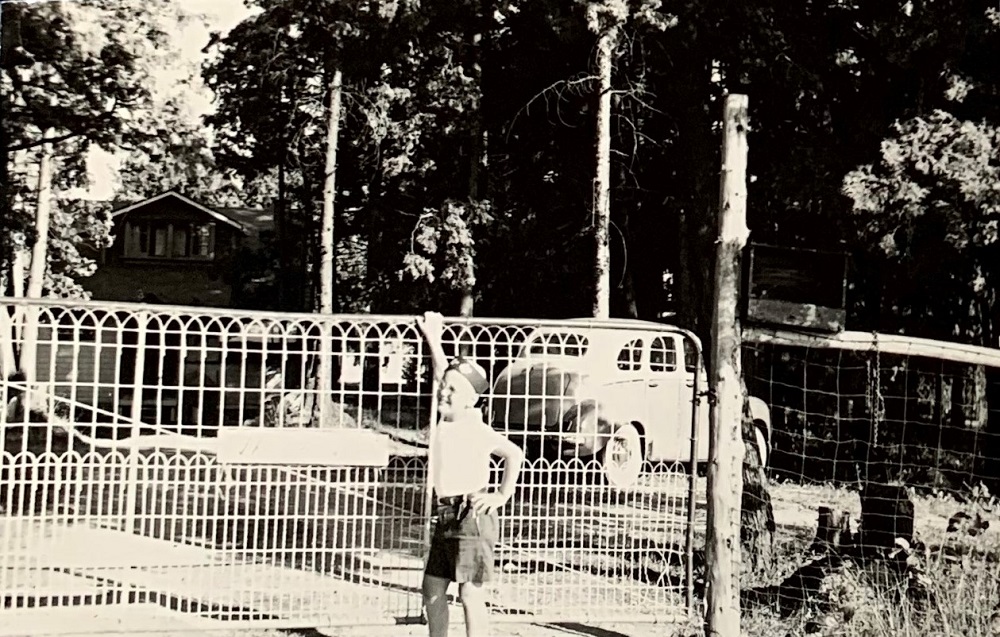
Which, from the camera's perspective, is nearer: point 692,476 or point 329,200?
point 692,476

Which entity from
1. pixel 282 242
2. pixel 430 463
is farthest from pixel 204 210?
pixel 430 463

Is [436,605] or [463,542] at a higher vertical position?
[463,542]

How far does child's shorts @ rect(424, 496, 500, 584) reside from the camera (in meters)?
5.57

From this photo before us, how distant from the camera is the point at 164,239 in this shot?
148 feet

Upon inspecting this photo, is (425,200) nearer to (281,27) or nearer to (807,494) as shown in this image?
(281,27)

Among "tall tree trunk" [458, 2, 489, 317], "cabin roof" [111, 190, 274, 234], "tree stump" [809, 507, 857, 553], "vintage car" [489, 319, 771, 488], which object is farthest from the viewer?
"cabin roof" [111, 190, 274, 234]

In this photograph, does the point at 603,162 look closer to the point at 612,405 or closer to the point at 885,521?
the point at 612,405

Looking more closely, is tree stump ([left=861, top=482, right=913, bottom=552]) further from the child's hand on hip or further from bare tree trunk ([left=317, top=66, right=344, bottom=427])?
bare tree trunk ([left=317, top=66, right=344, bottom=427])

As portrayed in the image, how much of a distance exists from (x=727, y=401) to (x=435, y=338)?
173 cm

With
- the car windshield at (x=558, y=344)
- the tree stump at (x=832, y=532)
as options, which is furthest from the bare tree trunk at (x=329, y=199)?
the tree stump at (x=832, y=532)

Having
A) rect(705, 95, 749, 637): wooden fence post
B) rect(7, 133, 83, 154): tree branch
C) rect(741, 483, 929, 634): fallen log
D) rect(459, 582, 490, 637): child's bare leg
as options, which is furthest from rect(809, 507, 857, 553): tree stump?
rect(7, 133, 83, 154): tree branch

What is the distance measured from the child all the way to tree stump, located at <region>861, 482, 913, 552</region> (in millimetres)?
3212

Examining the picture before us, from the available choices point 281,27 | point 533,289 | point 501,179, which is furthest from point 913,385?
point 281,27

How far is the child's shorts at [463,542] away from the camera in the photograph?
5574mm
